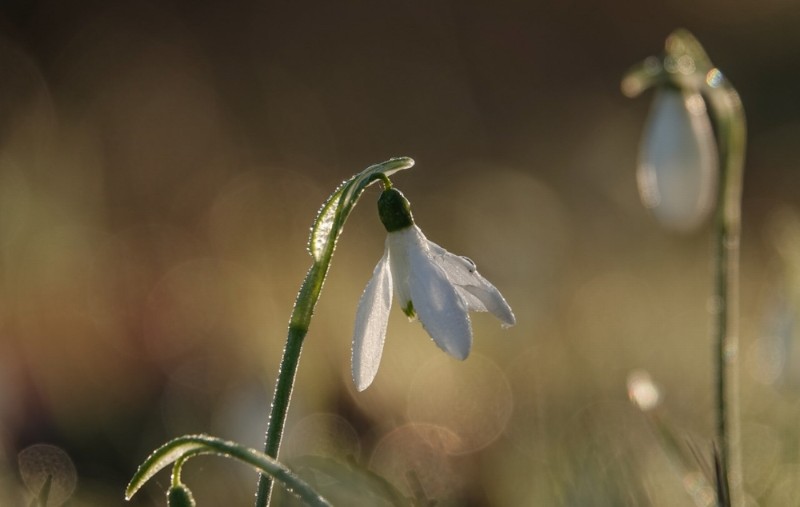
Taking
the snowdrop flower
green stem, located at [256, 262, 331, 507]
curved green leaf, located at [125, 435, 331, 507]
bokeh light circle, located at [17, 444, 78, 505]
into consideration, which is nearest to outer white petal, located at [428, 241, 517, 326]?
the snowdrop flower

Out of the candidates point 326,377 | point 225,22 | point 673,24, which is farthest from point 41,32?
point 326,377

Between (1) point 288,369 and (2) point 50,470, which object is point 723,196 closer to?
(1) point 288,369

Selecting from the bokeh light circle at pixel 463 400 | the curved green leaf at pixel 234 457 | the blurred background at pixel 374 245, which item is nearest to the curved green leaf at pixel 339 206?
the curved green leaf at pixel 234 457

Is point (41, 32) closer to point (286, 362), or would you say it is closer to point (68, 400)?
point (68, 400)

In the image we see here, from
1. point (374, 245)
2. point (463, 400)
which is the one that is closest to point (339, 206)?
point (463, 400)

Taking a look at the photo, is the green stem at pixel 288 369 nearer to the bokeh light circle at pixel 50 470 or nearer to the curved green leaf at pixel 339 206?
the curved green leaf at pixel 339 206

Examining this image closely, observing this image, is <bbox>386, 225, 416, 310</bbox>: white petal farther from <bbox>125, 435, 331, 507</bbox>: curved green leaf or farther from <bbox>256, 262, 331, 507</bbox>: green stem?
<bbox>125, 435, 331, 507</bbox>: curved green leaf
